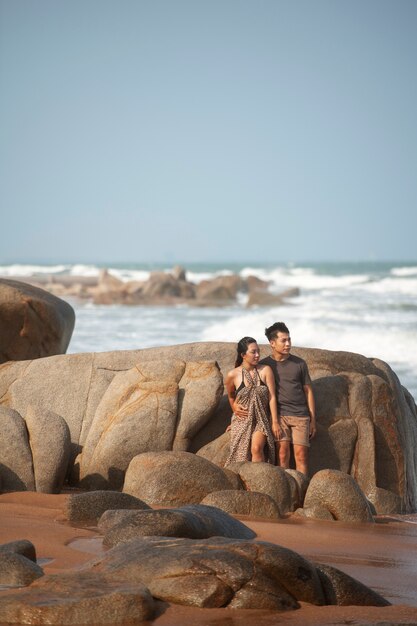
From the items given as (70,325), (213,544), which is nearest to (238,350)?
(70,325)

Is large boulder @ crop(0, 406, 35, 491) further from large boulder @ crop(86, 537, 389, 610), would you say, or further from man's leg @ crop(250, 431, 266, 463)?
large boulder @ crop(86, 537, 389, 610)

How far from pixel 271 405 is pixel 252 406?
0.73ft

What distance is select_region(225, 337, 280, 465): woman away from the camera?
10492mm

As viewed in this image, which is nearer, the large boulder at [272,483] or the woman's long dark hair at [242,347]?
the large boulder at [272,483]

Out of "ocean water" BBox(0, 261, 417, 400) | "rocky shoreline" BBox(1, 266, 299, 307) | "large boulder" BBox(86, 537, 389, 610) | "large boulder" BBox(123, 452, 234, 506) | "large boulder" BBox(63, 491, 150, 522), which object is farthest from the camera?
"rocky shoreline" BBox(1, 266, 299, 307)

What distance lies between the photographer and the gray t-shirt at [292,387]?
10734 millimetres

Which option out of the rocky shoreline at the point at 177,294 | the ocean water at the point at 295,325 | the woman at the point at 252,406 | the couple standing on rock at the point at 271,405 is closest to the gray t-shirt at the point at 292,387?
the couple standing on rock at the point at 271,405

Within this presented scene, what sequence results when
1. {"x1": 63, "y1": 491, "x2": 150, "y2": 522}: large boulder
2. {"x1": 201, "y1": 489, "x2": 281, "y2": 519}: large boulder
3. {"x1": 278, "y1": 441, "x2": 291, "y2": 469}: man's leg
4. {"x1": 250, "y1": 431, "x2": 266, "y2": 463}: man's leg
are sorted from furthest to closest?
{"x1": 278, "y1": 441, "x2": 291, "y2": 469}: man's leg → {"x1": 250, "y1": 431, "x2": 266, "y2": 463}: man's leg → {"x1": 201, "y1": 489, "x2": 281, "y2": 519}: large boulder → {"x1": 63, "y1": 491, "x2": 150, "y2": 522}: large boulder

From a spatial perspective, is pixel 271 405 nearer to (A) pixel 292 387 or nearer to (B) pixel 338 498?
(A) pixel 292 387

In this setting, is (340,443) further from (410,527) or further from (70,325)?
(70,325)

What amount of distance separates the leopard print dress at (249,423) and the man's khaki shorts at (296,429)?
17 centimetres

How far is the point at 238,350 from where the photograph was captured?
1080cm

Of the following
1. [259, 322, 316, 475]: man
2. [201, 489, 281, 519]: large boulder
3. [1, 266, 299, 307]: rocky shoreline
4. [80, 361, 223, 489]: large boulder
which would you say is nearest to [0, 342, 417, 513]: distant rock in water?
[80, 361, 223, 489]: large boulder

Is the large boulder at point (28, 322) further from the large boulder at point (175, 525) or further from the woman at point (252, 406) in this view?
the large boulder at point (175, 525)
